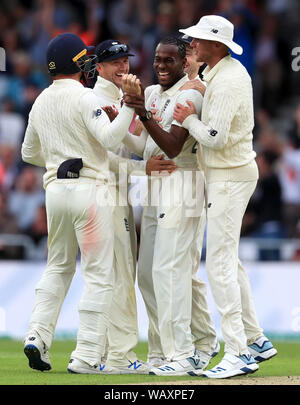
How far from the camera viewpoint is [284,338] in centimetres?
1059

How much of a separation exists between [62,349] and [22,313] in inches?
57.1

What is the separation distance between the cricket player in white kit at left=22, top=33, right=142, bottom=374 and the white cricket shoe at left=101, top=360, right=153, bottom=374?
18cm

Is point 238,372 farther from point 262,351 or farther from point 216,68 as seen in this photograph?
point 216,68

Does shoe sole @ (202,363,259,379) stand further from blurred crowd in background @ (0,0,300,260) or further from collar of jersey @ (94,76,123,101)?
blurred crowd in background @ (0,0,300,260)

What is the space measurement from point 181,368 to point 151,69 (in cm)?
820

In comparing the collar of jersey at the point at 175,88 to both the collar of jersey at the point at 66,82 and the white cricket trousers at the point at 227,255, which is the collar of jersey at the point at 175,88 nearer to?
the collar of jersey at the point at 66,82

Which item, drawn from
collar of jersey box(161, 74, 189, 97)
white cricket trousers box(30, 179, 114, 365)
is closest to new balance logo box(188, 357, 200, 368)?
white cricket trousers box(30, 179, 114, 365)

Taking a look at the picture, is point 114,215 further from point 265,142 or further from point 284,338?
point 265,142

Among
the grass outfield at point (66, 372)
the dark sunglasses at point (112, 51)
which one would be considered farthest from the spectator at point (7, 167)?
the dark sunglasses at point (112, 51)

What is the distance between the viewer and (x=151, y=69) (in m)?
14.4

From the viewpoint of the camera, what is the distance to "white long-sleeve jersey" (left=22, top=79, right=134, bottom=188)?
6816 mm

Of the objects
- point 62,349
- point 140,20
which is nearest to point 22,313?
point 62,349

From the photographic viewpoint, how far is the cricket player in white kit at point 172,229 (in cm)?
697
